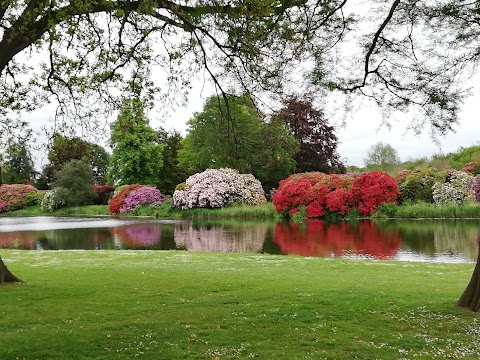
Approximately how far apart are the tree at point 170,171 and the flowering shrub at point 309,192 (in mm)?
19976

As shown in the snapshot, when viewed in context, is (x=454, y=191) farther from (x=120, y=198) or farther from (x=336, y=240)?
(x=120, y=198)

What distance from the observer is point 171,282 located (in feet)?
34.2

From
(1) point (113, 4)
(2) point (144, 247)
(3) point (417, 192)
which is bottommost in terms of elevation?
(2) point (144, 247)

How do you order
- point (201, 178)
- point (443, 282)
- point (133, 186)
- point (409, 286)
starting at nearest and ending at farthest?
point (409, 286) < point (443, 282) < point (201, 178) < point (133, 186)

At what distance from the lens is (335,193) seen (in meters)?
35.4

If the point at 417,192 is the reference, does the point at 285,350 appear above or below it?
below

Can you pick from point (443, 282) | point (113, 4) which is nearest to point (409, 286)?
point (443, 282)

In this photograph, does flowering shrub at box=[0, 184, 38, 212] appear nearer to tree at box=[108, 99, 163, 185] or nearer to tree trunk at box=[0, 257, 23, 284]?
tree at box=[108, 99, 163, 185]

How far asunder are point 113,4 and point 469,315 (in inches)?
284

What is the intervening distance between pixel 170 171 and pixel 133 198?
30.0 feet

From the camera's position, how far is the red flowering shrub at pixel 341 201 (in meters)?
35.1

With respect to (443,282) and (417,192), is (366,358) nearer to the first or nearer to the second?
(443,282)

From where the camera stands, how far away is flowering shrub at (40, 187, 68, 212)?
57719 mm

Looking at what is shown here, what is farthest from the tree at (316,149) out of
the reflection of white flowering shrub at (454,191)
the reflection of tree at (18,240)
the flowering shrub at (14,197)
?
the flowering shrub at (14,197)
